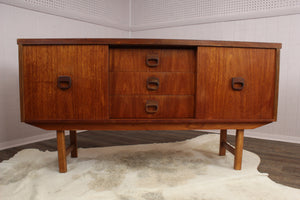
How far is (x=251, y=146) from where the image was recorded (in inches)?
96.0

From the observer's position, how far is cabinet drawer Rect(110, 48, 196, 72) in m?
1.54

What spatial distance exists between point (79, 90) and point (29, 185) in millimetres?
713

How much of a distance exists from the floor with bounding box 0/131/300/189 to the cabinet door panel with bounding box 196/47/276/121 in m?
0.52

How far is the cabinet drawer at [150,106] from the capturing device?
1.55 m

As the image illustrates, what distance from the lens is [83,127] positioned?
1.57 m

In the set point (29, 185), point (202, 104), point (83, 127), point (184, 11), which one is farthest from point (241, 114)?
point (184, 11)

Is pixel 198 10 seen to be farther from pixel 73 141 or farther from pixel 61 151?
pixel 61 151

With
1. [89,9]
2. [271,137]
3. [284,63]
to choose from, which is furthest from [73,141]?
[284,63]

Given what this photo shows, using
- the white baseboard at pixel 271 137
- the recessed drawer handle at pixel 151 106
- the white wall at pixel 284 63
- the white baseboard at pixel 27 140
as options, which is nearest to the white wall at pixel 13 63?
the white baseboard at pixel 27 140

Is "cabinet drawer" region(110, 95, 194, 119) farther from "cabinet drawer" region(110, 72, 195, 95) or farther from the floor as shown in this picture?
the floor

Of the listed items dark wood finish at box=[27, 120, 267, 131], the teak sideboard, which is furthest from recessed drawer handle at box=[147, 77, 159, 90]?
dark wood finish at box=[27, 120, 267, 131]

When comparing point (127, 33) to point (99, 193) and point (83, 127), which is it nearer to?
point (83, 127)

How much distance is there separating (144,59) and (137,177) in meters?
0.86

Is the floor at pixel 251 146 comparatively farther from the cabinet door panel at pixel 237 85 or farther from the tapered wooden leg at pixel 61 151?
the tapered wooden leg at pixel 61 151
